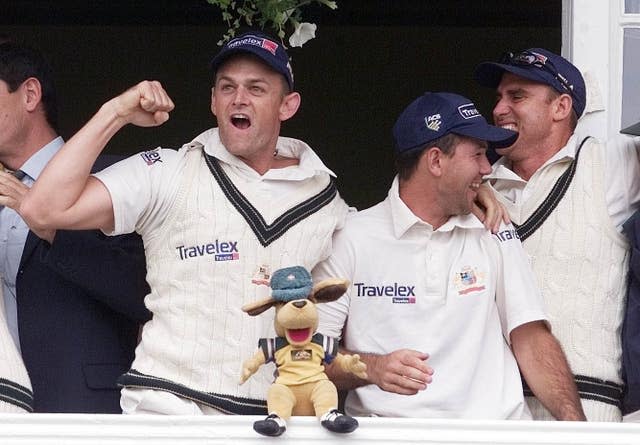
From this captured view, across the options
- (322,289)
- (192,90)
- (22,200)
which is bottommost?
(322,289)

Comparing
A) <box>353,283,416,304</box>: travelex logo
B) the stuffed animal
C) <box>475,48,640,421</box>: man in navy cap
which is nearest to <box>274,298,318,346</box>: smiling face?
the stuffed animal

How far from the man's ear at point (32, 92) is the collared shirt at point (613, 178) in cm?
116

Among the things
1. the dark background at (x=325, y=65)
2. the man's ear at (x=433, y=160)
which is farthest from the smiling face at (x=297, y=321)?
the dark background at (x=325, y=65)

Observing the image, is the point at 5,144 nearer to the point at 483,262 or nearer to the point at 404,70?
the point at 483,262

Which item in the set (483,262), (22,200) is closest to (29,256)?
(22,200)

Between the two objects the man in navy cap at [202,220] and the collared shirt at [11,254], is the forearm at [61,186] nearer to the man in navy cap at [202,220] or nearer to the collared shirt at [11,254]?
the man in navy cap at [202,220]

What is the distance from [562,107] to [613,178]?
0.80ft

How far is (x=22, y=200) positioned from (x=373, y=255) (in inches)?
32.0

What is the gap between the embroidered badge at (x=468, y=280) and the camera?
130 inches

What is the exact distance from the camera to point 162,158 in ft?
10.8

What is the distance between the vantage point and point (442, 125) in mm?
3428

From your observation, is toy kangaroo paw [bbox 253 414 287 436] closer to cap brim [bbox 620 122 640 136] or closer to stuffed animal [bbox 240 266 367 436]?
stuffed animal [bbox 240 266 367 436]

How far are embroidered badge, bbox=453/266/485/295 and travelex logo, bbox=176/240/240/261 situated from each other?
518 mm

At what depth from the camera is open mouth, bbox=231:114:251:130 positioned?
3330 millimetres
